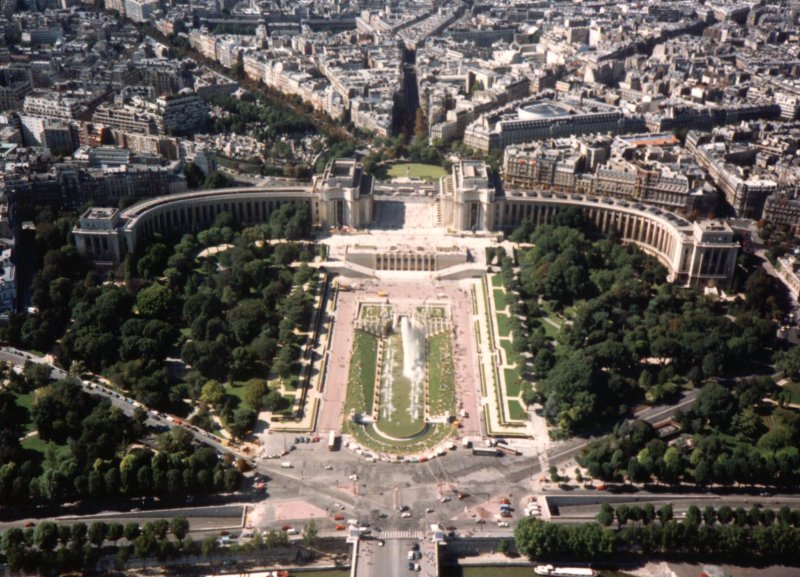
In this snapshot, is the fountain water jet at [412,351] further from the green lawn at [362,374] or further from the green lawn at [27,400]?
Answer: the green lawn at [27,400]

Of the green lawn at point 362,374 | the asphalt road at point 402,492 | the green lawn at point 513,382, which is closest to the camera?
the asphalt road at point 402,492

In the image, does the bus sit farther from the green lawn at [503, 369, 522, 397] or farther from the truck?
the green lawn at [503, 369, 522, 397]

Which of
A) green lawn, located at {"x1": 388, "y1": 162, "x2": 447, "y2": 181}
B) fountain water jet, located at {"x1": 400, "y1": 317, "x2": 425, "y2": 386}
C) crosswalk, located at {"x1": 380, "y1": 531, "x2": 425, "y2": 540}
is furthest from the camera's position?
green lawn, located at {"x1": 388, "y1": 162, "x2": 447, "y2": 181}

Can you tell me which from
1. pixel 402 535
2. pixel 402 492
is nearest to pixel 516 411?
pixel 402 492

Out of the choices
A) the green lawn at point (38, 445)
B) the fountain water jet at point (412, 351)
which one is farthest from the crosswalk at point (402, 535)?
the green lawn at point (38, 445)

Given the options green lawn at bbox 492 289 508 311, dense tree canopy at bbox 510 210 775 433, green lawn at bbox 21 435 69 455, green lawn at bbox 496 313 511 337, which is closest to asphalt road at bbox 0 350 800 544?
dense tree canopy at bbox 510 210 775 433

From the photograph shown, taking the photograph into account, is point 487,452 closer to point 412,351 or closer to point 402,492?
point 402,492
